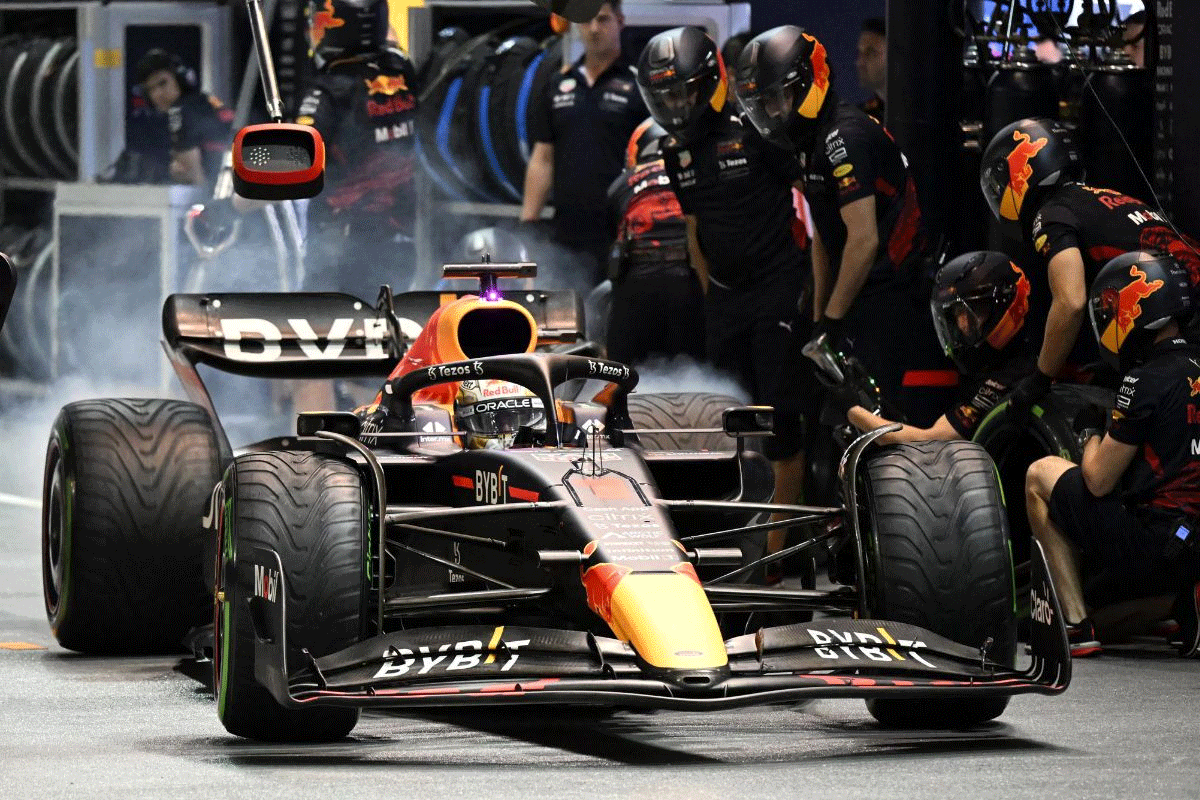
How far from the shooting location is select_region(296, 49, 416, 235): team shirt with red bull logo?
15078 millimetres

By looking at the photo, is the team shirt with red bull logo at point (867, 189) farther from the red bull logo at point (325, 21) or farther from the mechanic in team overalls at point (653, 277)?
the red bull logo at point (325, 21)

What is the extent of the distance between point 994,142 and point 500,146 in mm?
6048

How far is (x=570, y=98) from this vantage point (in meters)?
13.9

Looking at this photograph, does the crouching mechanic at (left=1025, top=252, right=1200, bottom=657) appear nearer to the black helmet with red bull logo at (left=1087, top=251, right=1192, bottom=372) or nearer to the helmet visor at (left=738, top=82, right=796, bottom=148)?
the black helmet with red bull logo at (left=1087, top=251, right=1192, bottom=372)

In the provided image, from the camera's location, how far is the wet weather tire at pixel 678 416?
958cm

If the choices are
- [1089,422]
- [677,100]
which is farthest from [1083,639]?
[677,100]

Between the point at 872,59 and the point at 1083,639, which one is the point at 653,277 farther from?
the point at 1083,639

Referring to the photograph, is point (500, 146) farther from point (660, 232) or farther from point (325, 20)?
point (660, 232)

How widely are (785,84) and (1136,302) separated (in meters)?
2.27

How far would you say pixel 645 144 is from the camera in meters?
12.6

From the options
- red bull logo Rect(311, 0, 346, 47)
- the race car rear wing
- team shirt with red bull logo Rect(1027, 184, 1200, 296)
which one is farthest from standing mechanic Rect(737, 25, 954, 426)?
red bull logo Rect(311, 0, 346, 47)

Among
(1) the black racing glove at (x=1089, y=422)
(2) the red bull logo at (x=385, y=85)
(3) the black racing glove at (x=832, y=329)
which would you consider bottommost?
(1) the black racing glove at (x=1089, y=422)

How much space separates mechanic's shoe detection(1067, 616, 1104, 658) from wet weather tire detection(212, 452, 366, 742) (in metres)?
3.05

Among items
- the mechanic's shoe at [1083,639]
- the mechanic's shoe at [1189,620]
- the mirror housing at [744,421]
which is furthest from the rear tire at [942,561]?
the mechanic's shoe at [1189,620]
